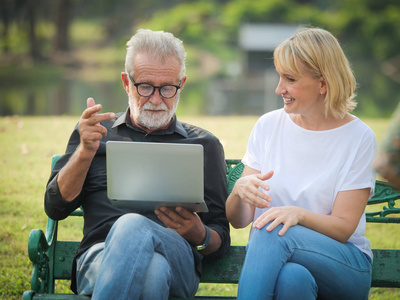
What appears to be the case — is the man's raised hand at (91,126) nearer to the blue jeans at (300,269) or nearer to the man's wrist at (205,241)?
the man's wrist at (205,241)

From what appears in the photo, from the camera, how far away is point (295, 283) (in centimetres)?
221

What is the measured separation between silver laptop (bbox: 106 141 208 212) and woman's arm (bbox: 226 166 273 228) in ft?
0.71

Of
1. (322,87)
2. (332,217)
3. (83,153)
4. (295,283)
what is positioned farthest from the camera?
(322,87)

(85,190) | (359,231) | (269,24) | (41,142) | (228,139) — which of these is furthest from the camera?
(269,24)

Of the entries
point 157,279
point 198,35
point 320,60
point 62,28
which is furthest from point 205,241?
point 198,35

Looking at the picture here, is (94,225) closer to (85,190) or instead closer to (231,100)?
(85,190)

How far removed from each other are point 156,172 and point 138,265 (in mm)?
351

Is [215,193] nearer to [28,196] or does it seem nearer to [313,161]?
[313,161]

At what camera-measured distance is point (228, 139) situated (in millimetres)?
7270

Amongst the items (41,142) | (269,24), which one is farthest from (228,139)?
(269,24)

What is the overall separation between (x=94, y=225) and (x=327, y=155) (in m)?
1.08

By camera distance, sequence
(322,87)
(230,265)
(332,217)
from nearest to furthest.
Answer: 1. (332,217)
2. (322,87)
3. (230,265)

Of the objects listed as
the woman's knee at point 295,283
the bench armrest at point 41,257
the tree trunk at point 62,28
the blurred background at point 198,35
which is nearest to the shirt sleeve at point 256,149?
the woman's knee at point 295,283

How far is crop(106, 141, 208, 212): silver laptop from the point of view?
229 cm
